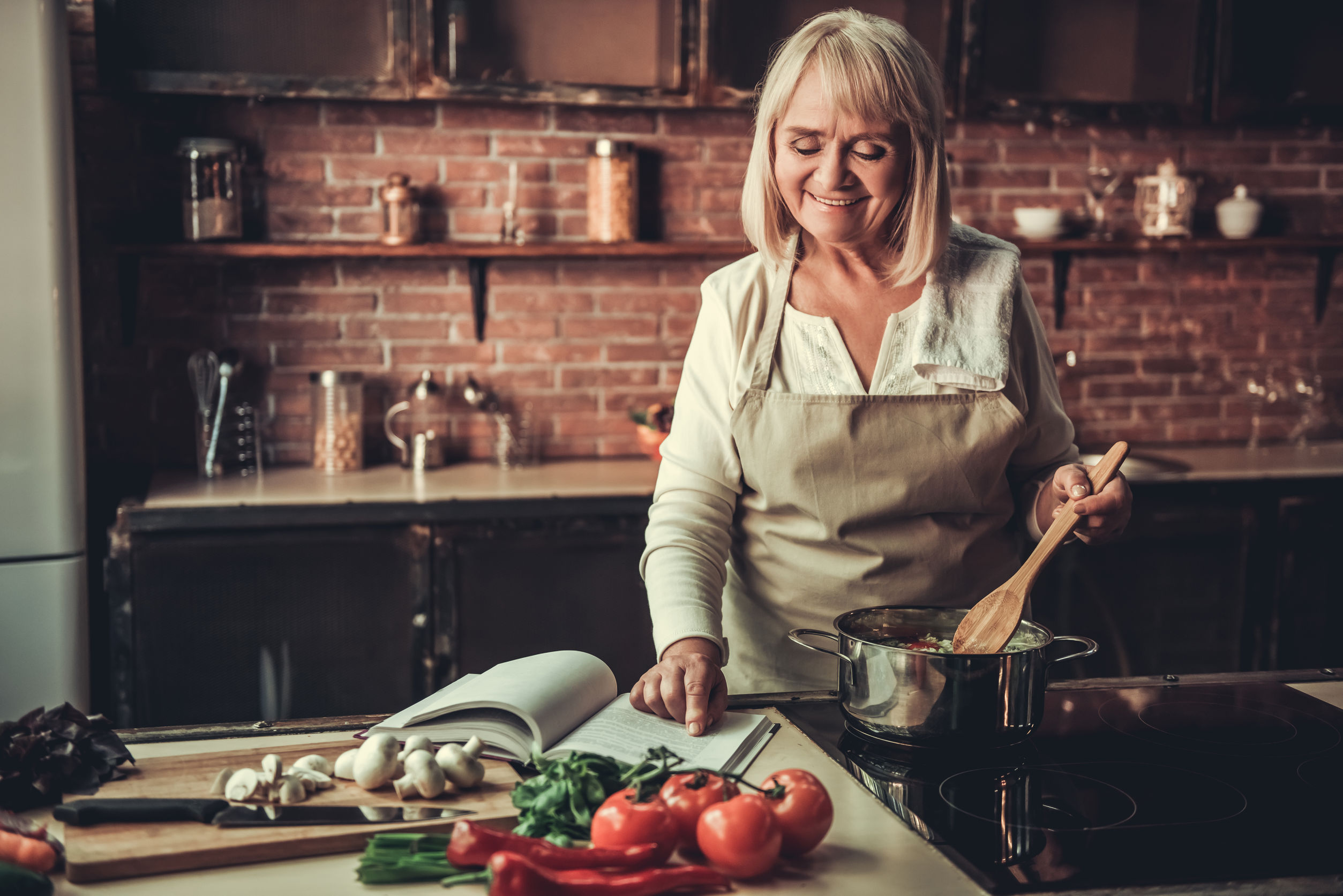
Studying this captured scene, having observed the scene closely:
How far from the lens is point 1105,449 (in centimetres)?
360

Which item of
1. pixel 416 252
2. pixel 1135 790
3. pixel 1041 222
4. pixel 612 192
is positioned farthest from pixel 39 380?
pixel 1041 222

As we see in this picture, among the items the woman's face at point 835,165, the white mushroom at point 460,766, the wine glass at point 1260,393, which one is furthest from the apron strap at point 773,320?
the wine glass at point 1260,393

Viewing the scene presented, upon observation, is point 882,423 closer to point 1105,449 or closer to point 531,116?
point 531,116

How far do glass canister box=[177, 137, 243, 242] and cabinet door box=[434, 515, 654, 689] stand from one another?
3.31 feet

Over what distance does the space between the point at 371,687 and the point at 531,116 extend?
1.57m

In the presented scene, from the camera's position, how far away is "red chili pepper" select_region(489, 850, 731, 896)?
0.90m

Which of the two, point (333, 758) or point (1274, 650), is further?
point (1274, 650)

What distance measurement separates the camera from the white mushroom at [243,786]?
3.56 ft

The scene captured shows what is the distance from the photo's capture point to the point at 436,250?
307 centimetres

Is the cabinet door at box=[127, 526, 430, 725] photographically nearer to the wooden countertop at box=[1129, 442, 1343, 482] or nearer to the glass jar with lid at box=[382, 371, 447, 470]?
the glass jar with lid at box=[382, 371, 447, 470]

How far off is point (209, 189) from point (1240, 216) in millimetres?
2873

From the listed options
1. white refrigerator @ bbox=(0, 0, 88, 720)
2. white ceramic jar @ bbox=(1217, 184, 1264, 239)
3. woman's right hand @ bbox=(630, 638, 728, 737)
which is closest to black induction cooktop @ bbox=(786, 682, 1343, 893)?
woman's right hand @ bbox=(630, 638, 728, 737)

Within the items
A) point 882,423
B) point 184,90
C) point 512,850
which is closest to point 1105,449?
point 882,423

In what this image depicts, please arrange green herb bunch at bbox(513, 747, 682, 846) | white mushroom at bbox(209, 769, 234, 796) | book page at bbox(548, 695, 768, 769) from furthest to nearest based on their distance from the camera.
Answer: book page at bbox(548, 695, 768, 769) < white mushroom at bbox(209, 769, 234, 796) < green herb bunch at bbox(513, 747, 682, 846)
